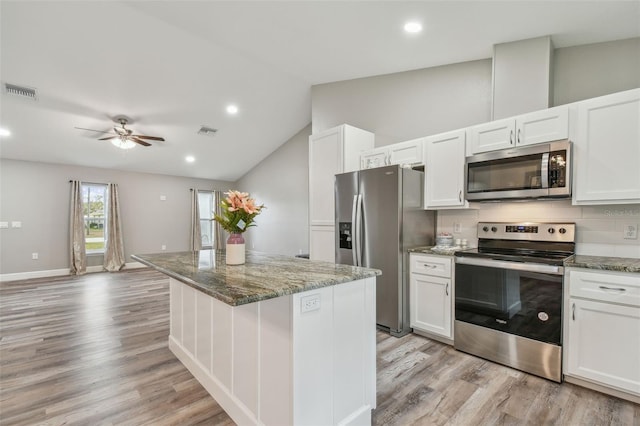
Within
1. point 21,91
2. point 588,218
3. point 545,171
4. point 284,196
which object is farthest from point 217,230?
point 588,218

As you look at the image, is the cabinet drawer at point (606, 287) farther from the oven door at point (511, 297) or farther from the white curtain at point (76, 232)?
the white curtain at point (76, 232)

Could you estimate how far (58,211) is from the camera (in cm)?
596

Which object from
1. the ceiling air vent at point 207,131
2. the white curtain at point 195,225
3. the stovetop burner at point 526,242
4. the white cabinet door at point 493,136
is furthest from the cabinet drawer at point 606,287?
the white curtain at point 195,225

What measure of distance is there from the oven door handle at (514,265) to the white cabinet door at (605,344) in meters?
0.22

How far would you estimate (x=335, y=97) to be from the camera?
4.39 metres

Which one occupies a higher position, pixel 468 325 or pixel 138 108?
pixel 138 108

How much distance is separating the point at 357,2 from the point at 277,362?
2.73 metres

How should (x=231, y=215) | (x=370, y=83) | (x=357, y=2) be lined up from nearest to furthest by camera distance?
(x=231, y=215) → (x=357, y=2) → (x=370, y=83)

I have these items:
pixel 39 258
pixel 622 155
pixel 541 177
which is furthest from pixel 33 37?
pixel 622 155

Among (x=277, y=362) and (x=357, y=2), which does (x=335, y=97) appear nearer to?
(x=357, y=2)

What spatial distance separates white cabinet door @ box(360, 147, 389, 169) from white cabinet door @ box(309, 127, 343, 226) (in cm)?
30

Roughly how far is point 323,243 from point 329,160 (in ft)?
3.56

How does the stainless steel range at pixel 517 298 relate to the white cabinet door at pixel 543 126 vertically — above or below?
below

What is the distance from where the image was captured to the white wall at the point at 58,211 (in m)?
5.51
